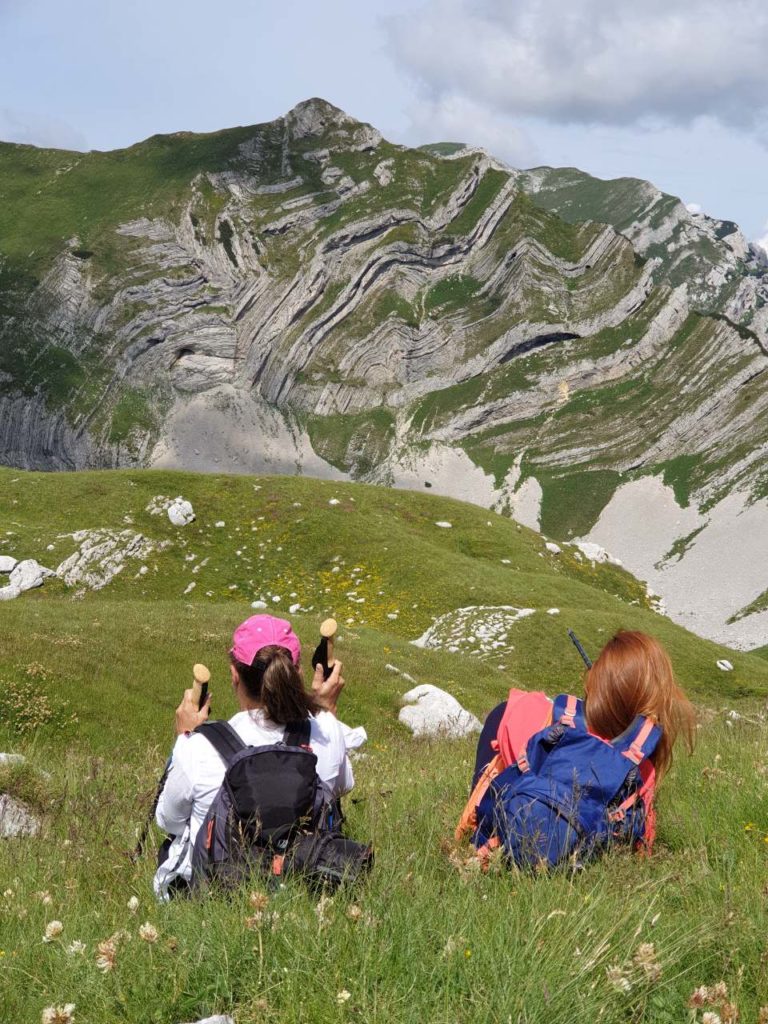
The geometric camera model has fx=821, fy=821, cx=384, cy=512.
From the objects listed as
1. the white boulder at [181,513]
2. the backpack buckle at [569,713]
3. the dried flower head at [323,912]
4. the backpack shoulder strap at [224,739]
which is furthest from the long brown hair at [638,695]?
the white boulder at [181,513]

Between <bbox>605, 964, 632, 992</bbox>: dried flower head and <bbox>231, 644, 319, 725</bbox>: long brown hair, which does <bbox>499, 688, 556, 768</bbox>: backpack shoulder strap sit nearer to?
<bbox>231, 644, 319, 725</bbox>: long brown hair

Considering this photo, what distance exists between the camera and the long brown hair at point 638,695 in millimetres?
6000

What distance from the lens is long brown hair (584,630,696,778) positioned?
6000 mm

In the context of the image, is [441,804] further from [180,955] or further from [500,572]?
[500,572]

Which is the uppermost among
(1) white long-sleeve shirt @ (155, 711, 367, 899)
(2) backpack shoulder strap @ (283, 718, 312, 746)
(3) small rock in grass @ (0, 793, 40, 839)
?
(2) backpack shoulder strap @ (283, 718, 312, 746)

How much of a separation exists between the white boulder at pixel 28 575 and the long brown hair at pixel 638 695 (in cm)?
3985

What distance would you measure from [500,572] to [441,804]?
41.2 m

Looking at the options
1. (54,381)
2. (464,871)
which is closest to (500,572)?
(464,871)

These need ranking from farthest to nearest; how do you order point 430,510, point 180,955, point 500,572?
point 430,510 → point 500,572 → point 180,955

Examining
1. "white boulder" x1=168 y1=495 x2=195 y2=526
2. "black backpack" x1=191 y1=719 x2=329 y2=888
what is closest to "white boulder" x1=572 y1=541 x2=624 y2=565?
"white boulder" x1=168 y1=495 x2=195 y2=526

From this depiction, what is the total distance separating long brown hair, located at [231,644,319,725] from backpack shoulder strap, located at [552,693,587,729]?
191cm

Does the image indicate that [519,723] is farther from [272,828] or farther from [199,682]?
[199,682]

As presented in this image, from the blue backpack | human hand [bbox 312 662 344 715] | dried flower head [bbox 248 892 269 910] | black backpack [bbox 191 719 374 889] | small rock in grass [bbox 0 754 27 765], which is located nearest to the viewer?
dried flower head [bbox 248 892 269 910]

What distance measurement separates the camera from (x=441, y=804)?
7160 mm
